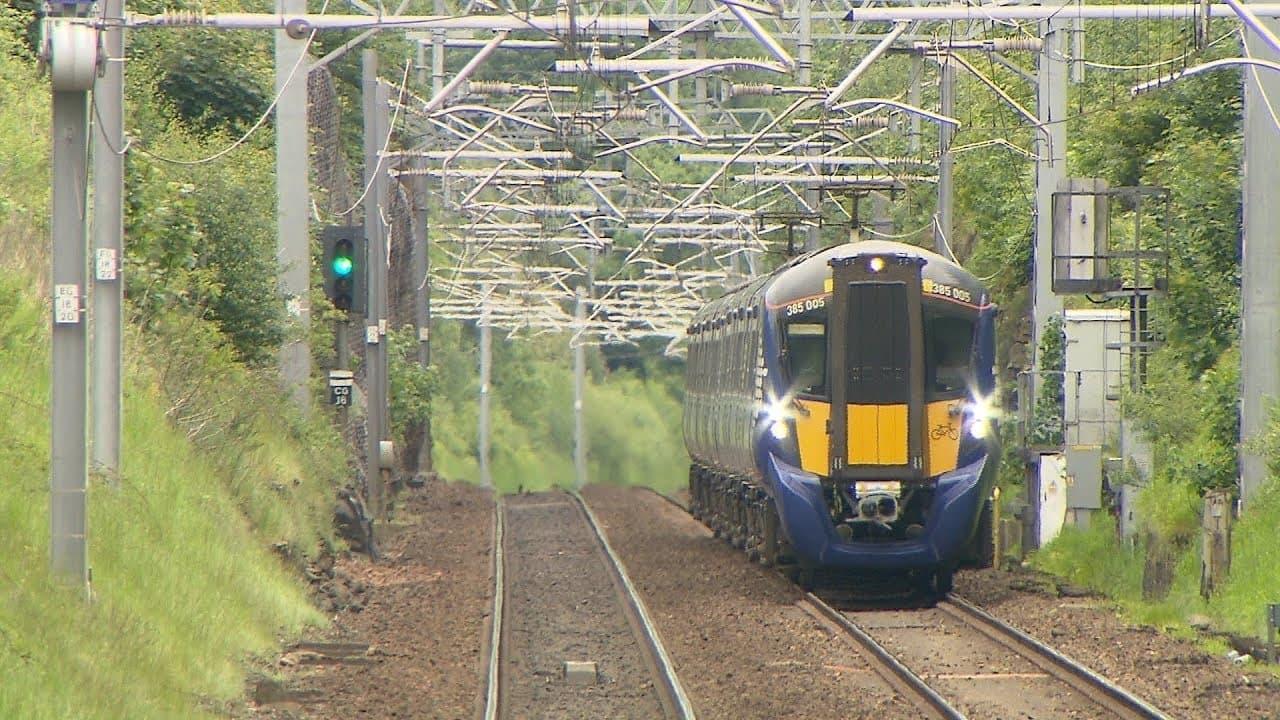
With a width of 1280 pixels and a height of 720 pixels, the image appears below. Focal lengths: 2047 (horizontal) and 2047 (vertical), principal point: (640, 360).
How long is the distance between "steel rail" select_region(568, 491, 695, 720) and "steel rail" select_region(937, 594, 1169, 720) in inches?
102

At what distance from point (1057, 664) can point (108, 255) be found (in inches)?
293

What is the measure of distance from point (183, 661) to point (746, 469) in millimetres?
10588

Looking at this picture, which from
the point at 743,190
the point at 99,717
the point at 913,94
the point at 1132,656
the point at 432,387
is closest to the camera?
the point at 99,717

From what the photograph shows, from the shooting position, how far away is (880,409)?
1825 centimetres

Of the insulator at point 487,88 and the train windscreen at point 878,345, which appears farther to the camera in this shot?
the insulator at point 487,88

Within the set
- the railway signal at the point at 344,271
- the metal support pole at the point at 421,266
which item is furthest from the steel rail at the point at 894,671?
the metal support pole at the point at 421,266

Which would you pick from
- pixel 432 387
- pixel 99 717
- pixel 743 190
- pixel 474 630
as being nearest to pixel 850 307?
pixel 474 630

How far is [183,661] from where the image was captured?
1221 cm

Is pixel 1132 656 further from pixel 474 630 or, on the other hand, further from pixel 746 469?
pixel 746 469

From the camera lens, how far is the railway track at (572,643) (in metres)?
13.3

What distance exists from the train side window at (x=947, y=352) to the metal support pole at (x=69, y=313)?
27.5ft

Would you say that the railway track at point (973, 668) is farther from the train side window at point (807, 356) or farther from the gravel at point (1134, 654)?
the train side window at point (807, 356)

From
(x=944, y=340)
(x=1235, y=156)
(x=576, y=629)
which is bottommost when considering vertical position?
(x=576, y=629)

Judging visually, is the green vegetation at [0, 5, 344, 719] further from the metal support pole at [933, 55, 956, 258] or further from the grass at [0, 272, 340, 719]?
the metal support pole at [933, 55, 956, 258]
